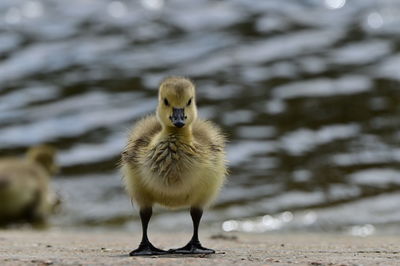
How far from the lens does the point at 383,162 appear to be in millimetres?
8703

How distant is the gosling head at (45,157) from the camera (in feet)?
28.6

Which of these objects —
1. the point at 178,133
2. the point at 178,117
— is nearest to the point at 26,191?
the point at 178,133

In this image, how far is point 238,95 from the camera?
10.8m

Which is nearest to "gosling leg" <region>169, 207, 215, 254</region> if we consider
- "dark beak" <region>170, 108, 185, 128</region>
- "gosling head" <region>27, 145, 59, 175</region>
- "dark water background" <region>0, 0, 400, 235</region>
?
"dark beak" <region>170, 108, 185, 128</region>

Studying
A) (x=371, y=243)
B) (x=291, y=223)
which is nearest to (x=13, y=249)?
(x=371, y=243)

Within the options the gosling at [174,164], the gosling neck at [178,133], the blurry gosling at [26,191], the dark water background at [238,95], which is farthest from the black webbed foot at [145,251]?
the blurry gosling at [26,191]

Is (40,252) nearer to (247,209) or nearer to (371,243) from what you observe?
(371,243)

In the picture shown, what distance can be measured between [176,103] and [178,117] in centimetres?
10

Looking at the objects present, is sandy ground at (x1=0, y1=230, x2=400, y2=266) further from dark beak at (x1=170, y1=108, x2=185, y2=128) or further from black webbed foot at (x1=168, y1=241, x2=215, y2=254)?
dark beak at (x1=170, y1=108, x2=185, y2=128)

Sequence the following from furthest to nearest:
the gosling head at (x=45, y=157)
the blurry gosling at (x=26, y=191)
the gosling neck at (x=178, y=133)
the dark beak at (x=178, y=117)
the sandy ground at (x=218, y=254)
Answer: the gosling head at (x=45, y=157) < the blurry gosling at (x=26, y=191) < the gosling neck at (x=178, y=133) < the dark beak at (x=178, y=117) < the sandy ground at (x=218, y=254)

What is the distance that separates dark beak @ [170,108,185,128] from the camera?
3934mm

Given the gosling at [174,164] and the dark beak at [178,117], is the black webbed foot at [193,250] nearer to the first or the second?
the gosling at [174,164]

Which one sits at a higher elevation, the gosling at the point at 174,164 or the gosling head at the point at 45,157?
the gosling head at the point at 45,157

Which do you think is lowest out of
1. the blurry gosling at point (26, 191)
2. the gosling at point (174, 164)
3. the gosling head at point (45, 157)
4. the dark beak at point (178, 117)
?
the gosling at point (174, 164)
